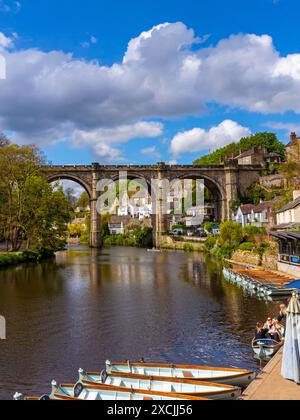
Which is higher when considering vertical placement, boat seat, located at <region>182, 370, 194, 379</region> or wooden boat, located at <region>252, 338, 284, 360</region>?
boat seat, located at <region>182, 370, 194, 379</region>

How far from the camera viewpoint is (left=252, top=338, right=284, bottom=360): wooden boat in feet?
61.7

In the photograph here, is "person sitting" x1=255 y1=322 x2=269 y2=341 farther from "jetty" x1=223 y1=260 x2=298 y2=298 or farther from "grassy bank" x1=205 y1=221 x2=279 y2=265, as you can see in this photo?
"grassy bank" x1=205 y1=221 x2=279 y2=265

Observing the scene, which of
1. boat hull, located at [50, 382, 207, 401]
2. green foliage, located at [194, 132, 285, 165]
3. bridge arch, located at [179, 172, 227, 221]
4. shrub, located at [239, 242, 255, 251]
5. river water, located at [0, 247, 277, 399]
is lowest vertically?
river water, located at [0, 247, 277, 399]

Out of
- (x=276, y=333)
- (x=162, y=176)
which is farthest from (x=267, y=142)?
(x=276, y=333)

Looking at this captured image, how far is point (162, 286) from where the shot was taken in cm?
4159

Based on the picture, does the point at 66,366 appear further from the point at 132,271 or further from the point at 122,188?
the point at 122,188

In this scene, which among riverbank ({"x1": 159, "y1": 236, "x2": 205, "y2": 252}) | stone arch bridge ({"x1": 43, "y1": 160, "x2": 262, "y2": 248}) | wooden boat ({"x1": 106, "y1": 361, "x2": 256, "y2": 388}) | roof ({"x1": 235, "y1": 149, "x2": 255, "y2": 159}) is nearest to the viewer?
wooden boat ({"x1": 106, "y1": 361, "x2": 256, "y2": 388})

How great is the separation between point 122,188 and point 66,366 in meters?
174

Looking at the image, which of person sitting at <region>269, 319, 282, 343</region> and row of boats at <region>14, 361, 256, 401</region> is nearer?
row of boats at <region>14, 361, 256, 401</region>

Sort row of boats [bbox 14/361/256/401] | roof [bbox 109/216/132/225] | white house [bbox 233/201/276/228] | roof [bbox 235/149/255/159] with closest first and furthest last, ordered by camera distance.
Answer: row of boats [bbox 14/361/256/401] < white house [bbox 233/201/276/228] < roof [bbox 235/149/255/159] < roof [bbox 109/216/132/225]

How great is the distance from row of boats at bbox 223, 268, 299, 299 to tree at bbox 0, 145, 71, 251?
105 ft

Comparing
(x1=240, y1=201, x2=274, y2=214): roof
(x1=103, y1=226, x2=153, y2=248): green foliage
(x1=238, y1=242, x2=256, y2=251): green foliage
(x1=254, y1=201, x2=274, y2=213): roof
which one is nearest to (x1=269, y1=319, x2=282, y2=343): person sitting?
(x1=238, y1=242, x2=256, y2=251): green foliage

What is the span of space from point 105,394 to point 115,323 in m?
13.8
